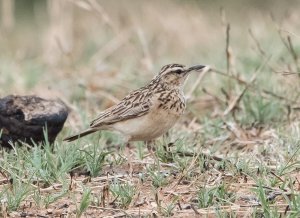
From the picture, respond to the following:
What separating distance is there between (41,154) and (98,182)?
599mm

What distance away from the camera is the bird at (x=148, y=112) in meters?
6.90

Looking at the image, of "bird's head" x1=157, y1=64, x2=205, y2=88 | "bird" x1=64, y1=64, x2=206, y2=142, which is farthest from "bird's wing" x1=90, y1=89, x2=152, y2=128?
"bird's head" x1=157, y1=64, x2=205, y2=88

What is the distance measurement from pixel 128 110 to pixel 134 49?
150 inches

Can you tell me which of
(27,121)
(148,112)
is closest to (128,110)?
(148,112)

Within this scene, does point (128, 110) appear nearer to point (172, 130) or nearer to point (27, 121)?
Answer: point (27, 121)

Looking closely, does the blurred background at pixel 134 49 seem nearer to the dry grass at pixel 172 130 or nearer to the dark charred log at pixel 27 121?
the dry grass at pixel 172 130

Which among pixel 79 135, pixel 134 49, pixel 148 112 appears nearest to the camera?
pixel 148 112

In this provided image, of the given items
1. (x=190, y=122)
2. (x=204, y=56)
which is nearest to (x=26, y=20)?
(x=204, y=56)

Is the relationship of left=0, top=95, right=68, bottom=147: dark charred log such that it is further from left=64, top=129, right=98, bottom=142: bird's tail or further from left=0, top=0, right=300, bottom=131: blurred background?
left=0, top=0, right=300, bottom=131: blurred background

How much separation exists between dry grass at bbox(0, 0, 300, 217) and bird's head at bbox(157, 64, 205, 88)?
20.2 inches

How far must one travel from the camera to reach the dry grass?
579cm

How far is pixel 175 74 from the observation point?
7.52 meters

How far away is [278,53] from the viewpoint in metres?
10.4

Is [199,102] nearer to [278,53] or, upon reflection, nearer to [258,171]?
[278,53]
